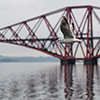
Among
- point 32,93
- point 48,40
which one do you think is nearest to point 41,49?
point 48,40

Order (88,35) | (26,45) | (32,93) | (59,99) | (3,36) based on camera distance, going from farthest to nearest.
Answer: (3,36), (26,45), (88,35), (32,93), (59,99)

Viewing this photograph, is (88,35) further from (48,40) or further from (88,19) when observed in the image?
(48,40)

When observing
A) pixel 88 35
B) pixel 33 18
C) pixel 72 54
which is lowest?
pixel 72 54

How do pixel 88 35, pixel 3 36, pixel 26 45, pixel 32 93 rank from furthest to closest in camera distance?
pixel 3 36 → pixel 26 45 → pixel 88 35 → pixel 32 93

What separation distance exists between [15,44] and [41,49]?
47.0 ft

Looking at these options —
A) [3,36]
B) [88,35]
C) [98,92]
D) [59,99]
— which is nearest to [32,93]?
[59,99]

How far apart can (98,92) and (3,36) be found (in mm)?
107129

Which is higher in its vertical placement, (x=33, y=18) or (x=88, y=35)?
(x=33, y=18)

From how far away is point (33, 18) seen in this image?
422 ft

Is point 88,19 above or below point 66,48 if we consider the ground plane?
above

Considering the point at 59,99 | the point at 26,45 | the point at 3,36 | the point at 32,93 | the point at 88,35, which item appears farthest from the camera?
the point at 3,36

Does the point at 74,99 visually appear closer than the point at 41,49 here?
Yes

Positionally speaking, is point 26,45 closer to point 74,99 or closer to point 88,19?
point 88,19

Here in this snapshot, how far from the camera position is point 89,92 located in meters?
35.0
